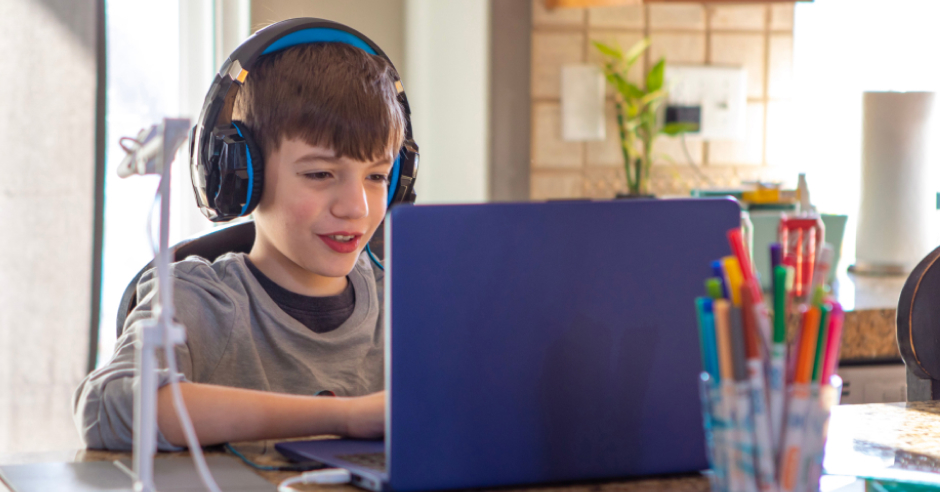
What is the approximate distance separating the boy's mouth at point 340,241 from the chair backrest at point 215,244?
0.21m

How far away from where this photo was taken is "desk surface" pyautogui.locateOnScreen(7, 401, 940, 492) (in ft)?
2.25

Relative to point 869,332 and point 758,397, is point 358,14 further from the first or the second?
point 758,397

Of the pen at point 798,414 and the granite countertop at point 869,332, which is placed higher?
the pen at point 798,414

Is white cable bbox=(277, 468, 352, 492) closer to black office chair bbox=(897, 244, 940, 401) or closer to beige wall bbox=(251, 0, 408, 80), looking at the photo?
black office chair bbox=(897, 244, 940, 401)

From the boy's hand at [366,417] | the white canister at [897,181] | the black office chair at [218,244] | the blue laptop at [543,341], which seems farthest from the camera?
the white canister at [897,181]

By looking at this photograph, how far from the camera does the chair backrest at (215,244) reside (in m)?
1.18

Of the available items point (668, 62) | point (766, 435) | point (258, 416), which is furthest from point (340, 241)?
point (668, 62)

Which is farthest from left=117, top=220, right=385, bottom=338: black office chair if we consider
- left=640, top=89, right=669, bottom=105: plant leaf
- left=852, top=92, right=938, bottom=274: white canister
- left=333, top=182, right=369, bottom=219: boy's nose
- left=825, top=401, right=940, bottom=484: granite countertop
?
left=852, top=92, right=938, bottom=274: white canister

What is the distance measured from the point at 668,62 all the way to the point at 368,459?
1.71 meters

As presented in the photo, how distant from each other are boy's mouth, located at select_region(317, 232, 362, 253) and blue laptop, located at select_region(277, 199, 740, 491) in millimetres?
438

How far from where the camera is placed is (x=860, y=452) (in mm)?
779

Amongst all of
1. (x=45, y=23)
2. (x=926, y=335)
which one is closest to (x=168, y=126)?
(x=926, y=335)

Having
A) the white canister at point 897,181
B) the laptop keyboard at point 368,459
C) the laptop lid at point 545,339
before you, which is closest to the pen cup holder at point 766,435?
the laptop lid at point 545,339

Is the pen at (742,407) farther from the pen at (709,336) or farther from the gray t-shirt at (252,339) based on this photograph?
the gray t-shirt at (252,339)
